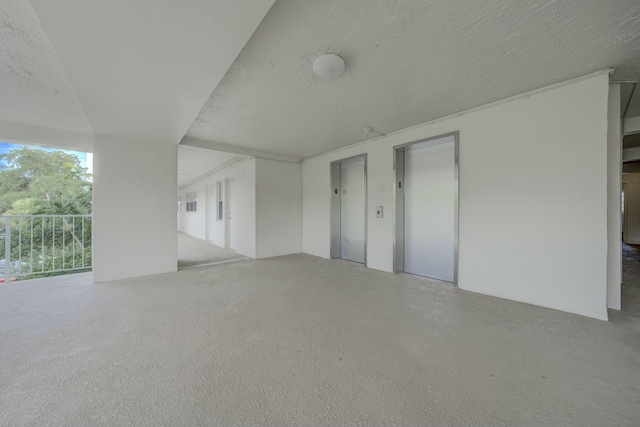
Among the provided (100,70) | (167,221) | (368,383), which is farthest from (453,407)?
(167,221)

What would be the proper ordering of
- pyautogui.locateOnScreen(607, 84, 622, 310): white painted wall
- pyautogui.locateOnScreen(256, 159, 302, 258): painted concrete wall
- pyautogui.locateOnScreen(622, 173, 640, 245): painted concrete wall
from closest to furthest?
1. pyautogui.locateOnScreen(607, 84, 622, 310): white painted wall
2. pyautogui.locateOnScreen(256, 159, 302, 258): painted concrete wall
3. pyautogui.locateOnScreen(622, 173, 640, 245): painted concrete wall

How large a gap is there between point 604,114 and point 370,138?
9.13 feet

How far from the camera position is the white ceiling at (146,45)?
127cm

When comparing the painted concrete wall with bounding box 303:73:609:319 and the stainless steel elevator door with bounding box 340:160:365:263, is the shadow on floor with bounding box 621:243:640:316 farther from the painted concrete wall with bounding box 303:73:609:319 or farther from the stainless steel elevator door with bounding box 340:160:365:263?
the stainless steel elevator door with bounding box 340:160:365:263

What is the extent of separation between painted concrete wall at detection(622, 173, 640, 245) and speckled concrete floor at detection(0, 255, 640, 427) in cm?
890

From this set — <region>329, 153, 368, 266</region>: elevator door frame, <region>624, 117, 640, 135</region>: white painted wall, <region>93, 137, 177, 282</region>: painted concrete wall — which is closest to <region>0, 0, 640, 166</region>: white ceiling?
<region>93, 137, 177, 282</region>: painted concrete wall

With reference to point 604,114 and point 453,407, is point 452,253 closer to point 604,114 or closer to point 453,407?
point 604,114

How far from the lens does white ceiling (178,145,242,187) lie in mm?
5023

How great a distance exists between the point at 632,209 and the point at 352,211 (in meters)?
9.95

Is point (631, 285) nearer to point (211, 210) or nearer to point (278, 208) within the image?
point (278, 208)

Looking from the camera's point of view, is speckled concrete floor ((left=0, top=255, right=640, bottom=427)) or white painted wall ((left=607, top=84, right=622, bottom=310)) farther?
white painted wall ((left=607, top=84, right=622, bottom=310))

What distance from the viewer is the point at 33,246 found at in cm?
385

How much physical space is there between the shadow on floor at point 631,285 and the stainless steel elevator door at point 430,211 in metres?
1.73

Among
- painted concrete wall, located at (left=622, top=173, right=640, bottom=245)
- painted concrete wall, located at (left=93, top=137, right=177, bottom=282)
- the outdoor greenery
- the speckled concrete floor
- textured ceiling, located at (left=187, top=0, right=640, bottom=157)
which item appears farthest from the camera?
painted concrete wall, located at (left=622, top=173, right=640, bottom=245)
